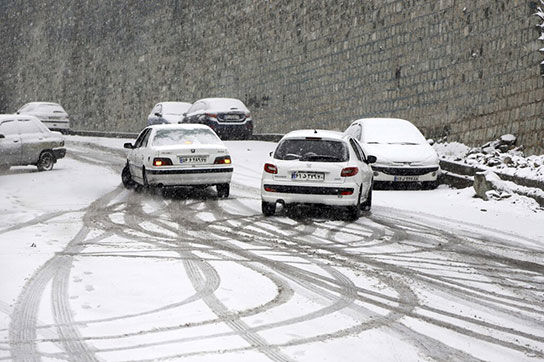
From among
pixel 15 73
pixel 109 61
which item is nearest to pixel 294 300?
pixel 109 61

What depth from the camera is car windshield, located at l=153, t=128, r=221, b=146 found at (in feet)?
47.3

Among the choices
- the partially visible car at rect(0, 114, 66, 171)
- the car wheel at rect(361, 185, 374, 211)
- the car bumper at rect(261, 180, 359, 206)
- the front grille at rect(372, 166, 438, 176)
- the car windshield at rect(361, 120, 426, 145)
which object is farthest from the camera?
the partially visible car at rect(0, 114, 66, 171)

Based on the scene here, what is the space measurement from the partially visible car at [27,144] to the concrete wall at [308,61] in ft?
27.1

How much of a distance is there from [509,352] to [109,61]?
38.4 m

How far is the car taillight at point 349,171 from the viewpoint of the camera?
38.1ft

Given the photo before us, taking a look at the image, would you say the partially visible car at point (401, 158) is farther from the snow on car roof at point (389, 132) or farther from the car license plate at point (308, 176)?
the car license plate at point (308, 176)

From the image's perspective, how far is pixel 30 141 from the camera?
1889 centimetres

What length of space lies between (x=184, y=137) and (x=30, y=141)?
19.4 ft

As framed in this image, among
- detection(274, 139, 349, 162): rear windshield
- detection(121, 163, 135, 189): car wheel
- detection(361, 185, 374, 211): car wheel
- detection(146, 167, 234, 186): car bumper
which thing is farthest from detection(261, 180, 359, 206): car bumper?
detection(121, 163, 135, 189): car wheel

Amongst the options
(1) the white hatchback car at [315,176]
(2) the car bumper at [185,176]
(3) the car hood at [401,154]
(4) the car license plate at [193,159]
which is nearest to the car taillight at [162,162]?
(2) the car bumper at [185,176]

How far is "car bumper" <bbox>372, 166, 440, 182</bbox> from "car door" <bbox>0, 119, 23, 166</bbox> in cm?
847

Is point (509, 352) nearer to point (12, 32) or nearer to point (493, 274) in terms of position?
point (493, 274)

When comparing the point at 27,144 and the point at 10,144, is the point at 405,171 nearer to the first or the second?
the point at 27,144

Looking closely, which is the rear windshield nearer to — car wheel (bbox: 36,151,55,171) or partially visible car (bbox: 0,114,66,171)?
partially visible car (bbox: 0,114,66,171)
